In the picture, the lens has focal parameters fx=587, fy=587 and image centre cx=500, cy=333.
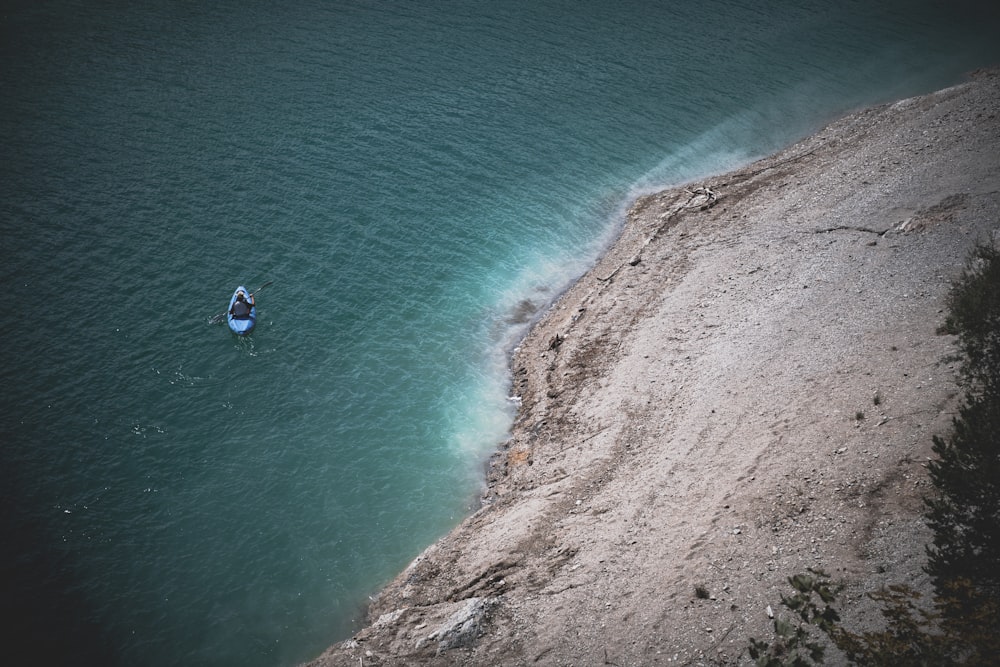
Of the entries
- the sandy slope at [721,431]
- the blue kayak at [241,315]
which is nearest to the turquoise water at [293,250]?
the blue kayak at [241,315]

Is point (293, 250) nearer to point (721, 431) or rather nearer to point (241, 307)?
point (241, 307)

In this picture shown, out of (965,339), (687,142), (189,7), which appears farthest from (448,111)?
(965,339)

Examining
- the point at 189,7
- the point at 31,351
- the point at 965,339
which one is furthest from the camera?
the point at 189,7

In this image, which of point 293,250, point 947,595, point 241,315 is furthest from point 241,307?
point 947,595

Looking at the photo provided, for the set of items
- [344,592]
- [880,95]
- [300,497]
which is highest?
[880,95]

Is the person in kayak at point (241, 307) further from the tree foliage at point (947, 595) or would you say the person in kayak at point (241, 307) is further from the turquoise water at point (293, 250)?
the tree foliage at point (947, 595)

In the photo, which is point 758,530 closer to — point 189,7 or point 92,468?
point 92,468

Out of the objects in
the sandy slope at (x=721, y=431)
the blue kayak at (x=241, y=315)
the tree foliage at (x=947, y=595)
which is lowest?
the tree foliage at (x=947, y=595)

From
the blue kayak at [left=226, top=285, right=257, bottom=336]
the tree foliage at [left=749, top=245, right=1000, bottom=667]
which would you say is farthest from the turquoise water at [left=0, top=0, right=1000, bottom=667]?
the tree foliage at [left=749, top=245, right=1000, bottom=667]
